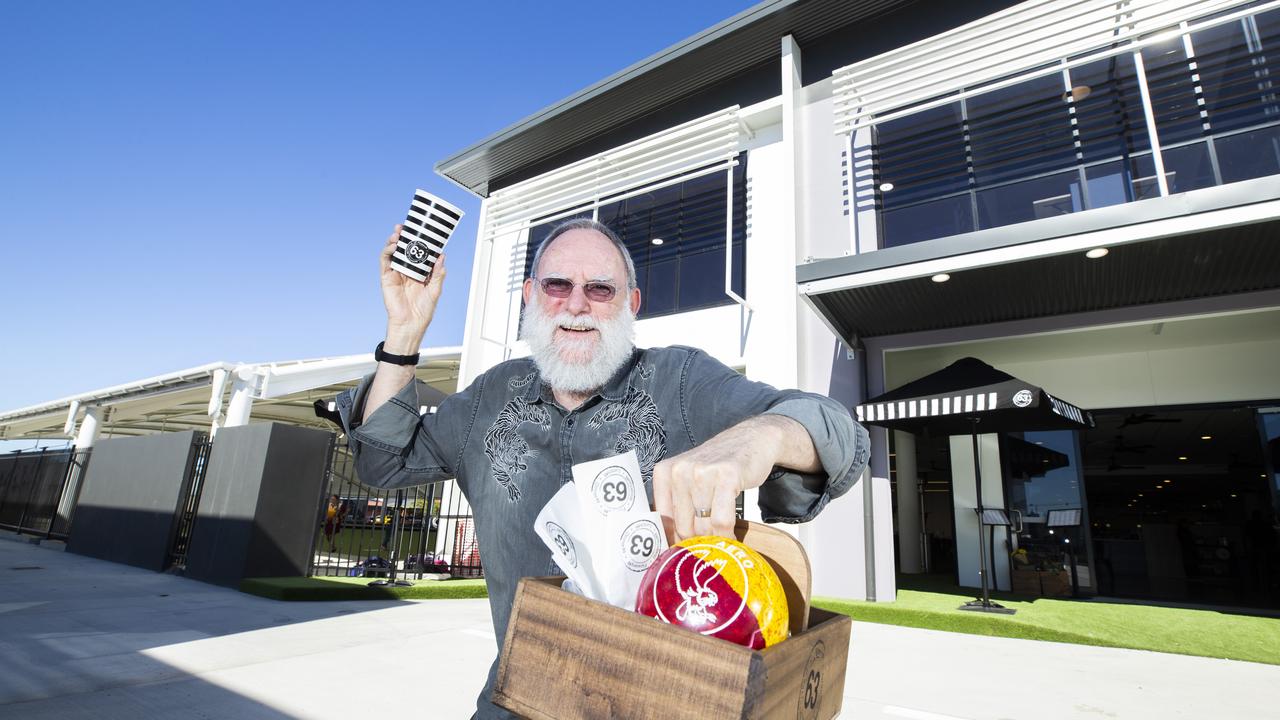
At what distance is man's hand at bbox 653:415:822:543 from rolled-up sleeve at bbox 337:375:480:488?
74 centimetres

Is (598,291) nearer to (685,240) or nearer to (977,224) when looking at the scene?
(977,224)

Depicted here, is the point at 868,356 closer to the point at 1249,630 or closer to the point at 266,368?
the point at 1249,630

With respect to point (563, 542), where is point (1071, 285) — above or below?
above

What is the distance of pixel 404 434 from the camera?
56.0 inches

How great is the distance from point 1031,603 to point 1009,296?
4229 mm

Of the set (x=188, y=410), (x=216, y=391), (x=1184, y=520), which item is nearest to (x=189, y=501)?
(x=216, y=391)

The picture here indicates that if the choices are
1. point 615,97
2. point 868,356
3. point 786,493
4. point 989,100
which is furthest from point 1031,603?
point 615,97

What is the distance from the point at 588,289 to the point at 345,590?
7.17 m

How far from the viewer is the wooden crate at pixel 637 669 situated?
63 cm

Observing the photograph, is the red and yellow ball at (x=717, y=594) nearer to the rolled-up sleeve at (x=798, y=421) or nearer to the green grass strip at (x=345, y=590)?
the rolled-up sleeve at (x=798, y=421)

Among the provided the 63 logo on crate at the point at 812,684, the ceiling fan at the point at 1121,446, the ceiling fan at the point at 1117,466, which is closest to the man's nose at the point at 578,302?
the 63 logo on crate at the point at 812,684

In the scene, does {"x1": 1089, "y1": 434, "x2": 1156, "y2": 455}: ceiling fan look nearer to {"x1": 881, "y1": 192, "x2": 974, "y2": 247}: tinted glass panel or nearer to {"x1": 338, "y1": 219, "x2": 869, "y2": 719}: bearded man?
{"x1": 881, "y1": 192, "x2": 974, "y2": 247}: tinted glass panel

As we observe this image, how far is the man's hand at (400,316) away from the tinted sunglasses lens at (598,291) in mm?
420

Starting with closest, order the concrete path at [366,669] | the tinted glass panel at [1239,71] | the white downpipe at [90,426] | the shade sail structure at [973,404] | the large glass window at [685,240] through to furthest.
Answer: the concrete path at [366,669]
the shade sail structure at [973,404]
the tinted glass panel at [1239,71]
the large glass window at [685,240]
the white downpipe at [90,426]
